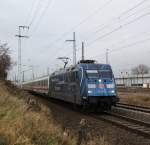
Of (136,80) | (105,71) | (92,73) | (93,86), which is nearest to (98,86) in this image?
(93,86)

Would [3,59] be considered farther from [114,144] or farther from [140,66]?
[140,66]

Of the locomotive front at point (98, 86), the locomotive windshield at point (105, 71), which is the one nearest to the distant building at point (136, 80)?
the locomotive windshield at point (105, 71)

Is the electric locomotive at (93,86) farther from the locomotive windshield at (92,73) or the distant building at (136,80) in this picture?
the distant building at (136,80)

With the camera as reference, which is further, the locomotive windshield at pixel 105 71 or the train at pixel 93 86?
the locomotive windshield at pixel 105 71

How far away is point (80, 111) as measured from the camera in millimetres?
25500

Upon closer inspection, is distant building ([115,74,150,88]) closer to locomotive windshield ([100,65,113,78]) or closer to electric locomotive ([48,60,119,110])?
locomotive windshield ([100,65,113,78])

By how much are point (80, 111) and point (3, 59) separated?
82.5 feet

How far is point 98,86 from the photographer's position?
934 inches

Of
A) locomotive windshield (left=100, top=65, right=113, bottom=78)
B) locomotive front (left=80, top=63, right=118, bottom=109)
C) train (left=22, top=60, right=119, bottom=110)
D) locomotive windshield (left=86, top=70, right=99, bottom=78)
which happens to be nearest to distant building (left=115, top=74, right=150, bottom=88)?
locomotive windshield (left=100, top=65, right=113, bottom=78)

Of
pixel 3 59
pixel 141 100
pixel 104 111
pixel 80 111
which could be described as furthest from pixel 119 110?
pixel 3 59

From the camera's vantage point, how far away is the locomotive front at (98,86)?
23250mm

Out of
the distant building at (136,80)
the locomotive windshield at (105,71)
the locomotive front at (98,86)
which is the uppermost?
the distant building at (136,80)

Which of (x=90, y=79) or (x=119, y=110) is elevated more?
(x=90, y=79)

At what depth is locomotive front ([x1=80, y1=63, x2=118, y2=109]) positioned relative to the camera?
2325 cm
